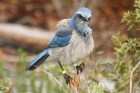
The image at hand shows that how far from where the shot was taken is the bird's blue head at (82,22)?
1.36 metres

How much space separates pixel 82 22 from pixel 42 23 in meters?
3.68

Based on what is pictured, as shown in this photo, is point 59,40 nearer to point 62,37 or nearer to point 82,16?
point 62,37

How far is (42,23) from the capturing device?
505cm

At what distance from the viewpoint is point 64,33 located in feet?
4.86

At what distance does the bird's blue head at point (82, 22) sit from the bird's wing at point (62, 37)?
0.03m

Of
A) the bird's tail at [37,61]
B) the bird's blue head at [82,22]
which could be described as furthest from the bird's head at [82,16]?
the bird's tail at [37,61]

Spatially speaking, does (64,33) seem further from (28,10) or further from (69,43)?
(28,10)

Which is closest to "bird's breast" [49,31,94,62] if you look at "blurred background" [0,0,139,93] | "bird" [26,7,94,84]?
"bird" [26,7,94,84]

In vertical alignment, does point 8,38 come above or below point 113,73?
above

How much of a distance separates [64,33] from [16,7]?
3.68 meters

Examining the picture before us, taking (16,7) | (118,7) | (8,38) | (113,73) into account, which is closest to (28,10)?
(16,7)

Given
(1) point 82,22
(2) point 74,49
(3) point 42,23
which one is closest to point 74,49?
(2) point 74,49

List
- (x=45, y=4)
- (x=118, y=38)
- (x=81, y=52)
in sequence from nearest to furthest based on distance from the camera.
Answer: (x=81, y=52), (x=118, y=38), (x=45, y=4)

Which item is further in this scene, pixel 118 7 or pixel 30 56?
pixel 118 7
